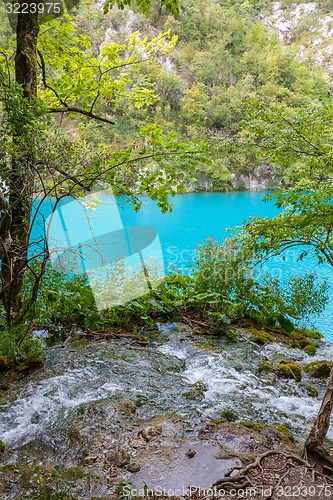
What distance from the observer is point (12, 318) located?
3.97 metres

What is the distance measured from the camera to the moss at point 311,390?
3.80 metres

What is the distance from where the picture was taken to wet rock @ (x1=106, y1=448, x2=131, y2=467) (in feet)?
7.85

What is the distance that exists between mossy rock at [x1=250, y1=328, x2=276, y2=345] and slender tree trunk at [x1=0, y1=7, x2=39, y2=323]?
3.44 m

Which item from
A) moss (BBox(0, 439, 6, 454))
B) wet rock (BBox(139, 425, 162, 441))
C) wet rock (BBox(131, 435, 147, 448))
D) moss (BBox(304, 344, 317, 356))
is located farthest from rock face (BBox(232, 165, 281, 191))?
moss (BBox(0, 439, 6, 454))

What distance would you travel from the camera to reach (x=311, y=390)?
152 inches

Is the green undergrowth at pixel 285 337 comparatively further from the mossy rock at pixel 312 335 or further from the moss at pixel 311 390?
the moss at pixel 311 390

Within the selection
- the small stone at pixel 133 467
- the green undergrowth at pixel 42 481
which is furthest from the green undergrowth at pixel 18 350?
the small stone at pixel 133 467

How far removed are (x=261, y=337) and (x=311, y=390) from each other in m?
1.58

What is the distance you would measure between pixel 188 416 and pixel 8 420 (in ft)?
4.99

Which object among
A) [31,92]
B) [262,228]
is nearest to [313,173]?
[262,228]

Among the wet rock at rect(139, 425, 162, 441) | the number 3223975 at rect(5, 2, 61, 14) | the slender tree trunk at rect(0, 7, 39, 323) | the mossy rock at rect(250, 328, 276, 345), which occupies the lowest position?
the mossy rock at rect(250, 328, 276, 345)

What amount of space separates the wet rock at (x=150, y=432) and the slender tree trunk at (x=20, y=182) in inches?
74.6

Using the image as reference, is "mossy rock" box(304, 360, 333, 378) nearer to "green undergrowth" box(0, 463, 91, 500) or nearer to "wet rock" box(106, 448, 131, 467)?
"wet rock" box(106, 448, 131, 467)

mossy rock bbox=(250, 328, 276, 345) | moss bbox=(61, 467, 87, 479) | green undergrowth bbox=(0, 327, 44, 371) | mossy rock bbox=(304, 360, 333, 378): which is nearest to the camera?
moss bbox=(61, 467, 87, 479)
